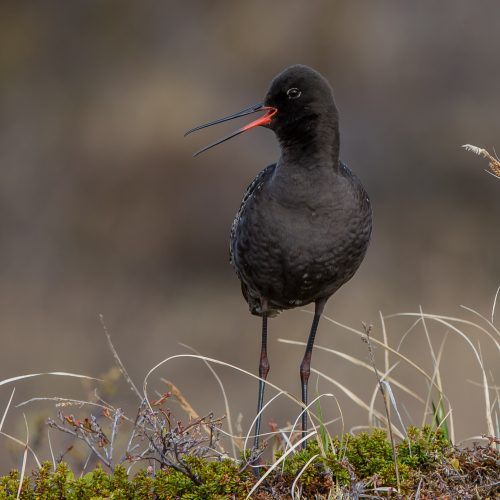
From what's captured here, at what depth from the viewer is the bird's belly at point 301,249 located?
17.9 ft

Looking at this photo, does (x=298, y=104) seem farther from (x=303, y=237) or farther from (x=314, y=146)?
(x=303, y=237)

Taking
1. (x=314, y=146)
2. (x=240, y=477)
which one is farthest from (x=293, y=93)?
(x=240, y=477)

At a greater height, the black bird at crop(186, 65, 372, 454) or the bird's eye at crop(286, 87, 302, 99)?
the bird's eye at crop(286, 87, 302, 99)

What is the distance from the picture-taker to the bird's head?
219 inches

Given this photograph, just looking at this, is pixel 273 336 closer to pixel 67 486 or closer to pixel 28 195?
pixel 28 195

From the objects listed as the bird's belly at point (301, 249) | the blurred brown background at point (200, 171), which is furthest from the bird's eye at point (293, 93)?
the blurred brown background at point (200, 171)

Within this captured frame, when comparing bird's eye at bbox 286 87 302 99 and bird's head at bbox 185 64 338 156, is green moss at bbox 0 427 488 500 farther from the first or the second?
bird's eye at bbox 286 87 302 99

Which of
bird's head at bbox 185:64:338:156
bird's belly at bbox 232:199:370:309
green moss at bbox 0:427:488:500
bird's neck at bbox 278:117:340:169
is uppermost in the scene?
bird's head at bbox 185:64:338:156

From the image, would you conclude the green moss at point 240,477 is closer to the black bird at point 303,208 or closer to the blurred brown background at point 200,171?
the black bird at point 303,208

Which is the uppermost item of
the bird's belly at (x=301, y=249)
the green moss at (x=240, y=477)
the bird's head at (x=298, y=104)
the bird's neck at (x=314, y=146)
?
the bird's head at (x=298, y=104)

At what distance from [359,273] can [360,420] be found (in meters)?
1.71

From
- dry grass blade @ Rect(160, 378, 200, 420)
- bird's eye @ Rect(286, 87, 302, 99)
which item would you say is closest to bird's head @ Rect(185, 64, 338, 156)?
bird's eye @ Rect(286, 87, 302, 99)

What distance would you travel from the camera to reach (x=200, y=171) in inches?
479

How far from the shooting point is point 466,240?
11656 millimetres
